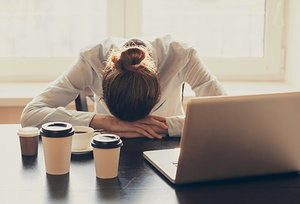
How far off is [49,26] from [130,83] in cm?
151

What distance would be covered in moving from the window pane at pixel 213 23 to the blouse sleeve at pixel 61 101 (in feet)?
3.27

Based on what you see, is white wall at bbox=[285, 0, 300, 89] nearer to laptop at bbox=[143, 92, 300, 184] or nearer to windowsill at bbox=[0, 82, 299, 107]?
windowsill at bbox=[0, 82, 299, 107]

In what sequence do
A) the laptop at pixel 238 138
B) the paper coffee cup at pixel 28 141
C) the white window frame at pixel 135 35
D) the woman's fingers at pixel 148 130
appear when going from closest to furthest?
the laptop at pixel 238 138, the paper coffee cup at pixel 28 141, the woman's fingers at pixel 148 130, the white window frame at pixel 135 35

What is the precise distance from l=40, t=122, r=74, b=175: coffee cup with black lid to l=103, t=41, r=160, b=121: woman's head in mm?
276

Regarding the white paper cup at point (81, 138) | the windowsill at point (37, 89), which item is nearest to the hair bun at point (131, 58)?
the white paper cup at point (81, 138)

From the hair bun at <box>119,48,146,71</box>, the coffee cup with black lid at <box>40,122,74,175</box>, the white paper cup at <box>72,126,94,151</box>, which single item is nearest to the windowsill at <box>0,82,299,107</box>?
the hair bun at <box>119,48,146,71</box>

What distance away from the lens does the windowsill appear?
2396 millimetres

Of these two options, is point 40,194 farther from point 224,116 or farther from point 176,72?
point 176,72

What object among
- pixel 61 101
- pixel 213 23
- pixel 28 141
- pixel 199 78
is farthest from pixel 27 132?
pixel 213 23

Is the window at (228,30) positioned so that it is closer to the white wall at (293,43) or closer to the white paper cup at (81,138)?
the white wall at (293,43)

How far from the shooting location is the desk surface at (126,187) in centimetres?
99

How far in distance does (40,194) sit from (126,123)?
0.56 m

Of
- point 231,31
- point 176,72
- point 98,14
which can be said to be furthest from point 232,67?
point 176,72

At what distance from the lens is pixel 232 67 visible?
2777 millimetres
